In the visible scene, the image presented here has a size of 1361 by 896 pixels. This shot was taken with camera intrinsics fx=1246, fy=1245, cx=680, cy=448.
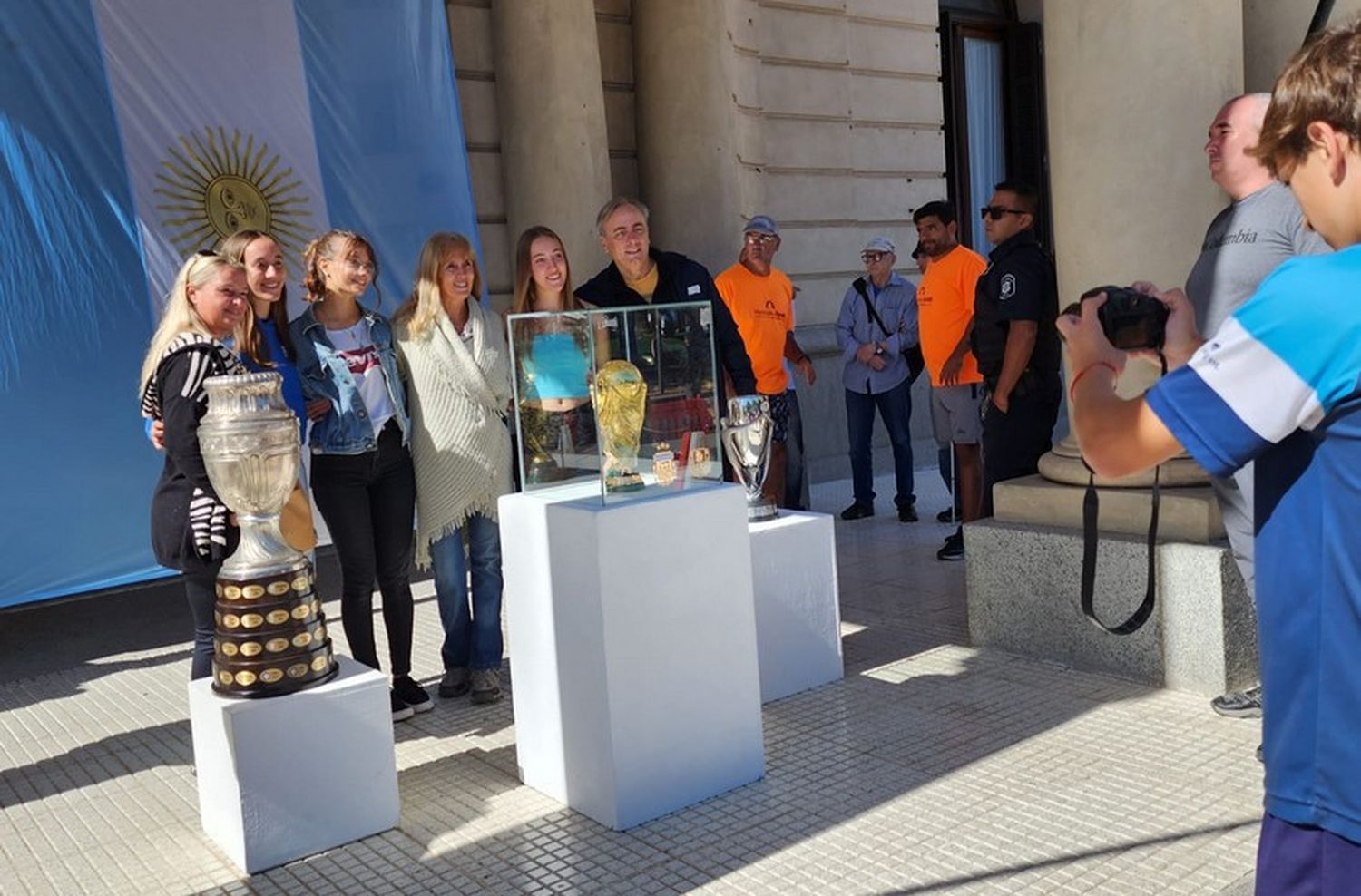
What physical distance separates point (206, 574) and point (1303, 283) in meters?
3.50

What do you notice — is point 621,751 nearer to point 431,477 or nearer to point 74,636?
point 431,477

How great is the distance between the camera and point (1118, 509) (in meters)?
5.16

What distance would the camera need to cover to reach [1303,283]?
1.51 meters

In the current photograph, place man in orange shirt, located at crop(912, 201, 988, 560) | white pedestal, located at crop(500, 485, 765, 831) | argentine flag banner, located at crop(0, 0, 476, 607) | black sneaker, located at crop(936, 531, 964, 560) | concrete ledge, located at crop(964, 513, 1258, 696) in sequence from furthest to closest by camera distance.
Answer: man in orange shirt, located at crop(912, 201, 988, 560) < black sneaker, located at crop(936, 531, 964, 560) < argentine flag banner, located at crop(0, 0, 476, 607) < concrete ledge, located at crop(964, 513, 1258, 696) < white pedestal, located at crop(500, 485, 765, 831)

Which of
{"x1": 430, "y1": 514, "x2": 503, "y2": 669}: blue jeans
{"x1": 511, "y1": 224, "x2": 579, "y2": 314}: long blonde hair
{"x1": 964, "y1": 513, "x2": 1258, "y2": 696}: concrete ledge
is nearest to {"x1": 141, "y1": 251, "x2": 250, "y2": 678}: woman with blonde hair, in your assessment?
{"x1": 430, "y1": 514, "x2": 503, "y2": 669}: blue jeans

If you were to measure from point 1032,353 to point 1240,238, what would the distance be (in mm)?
2302

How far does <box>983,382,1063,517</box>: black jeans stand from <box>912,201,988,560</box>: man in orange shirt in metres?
1.44

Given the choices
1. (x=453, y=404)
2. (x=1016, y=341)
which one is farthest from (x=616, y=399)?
(x=1016, y=341)

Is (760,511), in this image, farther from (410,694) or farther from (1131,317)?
(1131,317)

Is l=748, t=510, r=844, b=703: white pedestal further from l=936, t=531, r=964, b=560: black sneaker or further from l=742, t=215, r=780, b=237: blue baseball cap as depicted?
l=742, t=215, r=780, b=237: blue baseball cap

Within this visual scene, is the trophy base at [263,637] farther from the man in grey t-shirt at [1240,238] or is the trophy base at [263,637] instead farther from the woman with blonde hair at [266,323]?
the man in grey t-shirt at [1240,238]

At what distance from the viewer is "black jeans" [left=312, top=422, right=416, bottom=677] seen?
467cm

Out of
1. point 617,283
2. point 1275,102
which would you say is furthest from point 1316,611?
point 617,283

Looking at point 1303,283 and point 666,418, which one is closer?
point 1303,283
